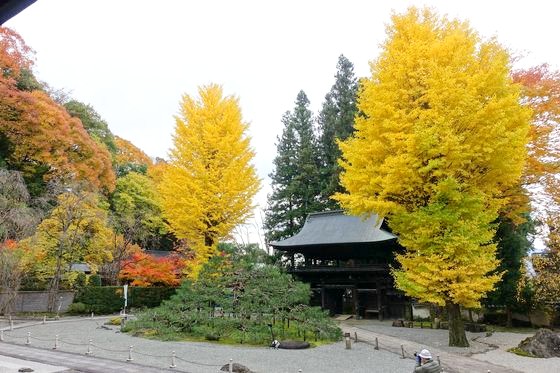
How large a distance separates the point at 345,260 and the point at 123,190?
22.1 metres

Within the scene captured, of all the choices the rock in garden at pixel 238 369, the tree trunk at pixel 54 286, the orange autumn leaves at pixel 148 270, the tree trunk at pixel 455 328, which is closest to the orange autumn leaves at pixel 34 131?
the tree trunk at pixel 54 286

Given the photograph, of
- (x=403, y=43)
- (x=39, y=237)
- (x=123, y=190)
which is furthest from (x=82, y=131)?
(x=403, y=43)

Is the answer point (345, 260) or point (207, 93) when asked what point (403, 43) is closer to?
point (207, 93)

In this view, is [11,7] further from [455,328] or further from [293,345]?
[455,328]

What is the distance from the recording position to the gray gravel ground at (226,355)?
12.5m

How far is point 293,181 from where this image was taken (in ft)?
125

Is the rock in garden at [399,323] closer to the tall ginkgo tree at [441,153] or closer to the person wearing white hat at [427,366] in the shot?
the tall ginkgo tree at [441,153]

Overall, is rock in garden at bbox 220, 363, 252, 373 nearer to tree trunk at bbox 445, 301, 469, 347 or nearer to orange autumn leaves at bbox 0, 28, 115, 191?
tree trunk at bbox 445, 301, 469, 347

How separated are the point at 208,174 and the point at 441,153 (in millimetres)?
12323

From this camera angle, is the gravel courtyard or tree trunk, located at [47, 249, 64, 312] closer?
the gravel courtyard

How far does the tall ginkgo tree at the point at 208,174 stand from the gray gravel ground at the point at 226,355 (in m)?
6.60

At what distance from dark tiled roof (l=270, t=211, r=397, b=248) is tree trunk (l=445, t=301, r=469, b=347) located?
7.33 m

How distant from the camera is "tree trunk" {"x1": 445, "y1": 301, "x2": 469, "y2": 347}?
52.7ft

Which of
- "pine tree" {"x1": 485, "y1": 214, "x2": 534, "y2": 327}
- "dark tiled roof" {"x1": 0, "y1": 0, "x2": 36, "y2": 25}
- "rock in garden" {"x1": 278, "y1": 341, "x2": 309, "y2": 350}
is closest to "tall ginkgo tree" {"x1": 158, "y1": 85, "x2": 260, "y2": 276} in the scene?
"rock in garden" {"x1": 278, "y1": 341, "x2": 309, "y2": 350}
